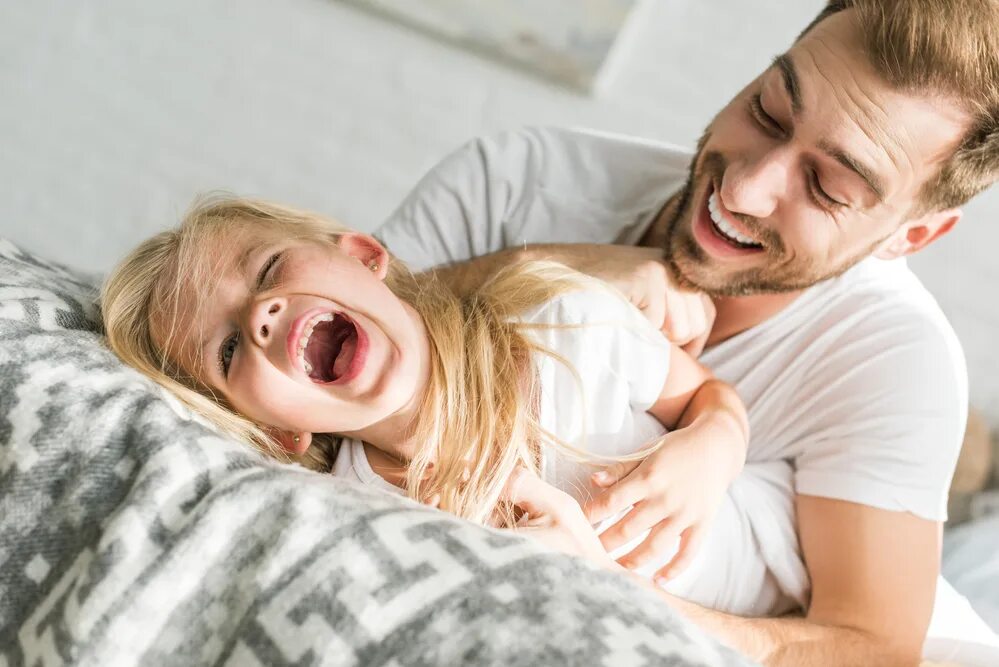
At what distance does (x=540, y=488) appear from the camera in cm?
81

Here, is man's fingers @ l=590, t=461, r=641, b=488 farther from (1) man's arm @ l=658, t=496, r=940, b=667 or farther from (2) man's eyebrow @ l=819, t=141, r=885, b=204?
(2) man's eyebrow @ l=819, t=141, r=885, b=204

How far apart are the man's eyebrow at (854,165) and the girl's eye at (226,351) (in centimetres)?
73

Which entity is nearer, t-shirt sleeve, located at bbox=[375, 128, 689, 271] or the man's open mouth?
the man's open mouth

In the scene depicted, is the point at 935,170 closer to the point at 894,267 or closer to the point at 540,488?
the point at 894,267

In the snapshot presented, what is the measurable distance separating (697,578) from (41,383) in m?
0.77

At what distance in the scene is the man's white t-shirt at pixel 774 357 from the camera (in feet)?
3.41

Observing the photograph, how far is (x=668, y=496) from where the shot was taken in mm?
873

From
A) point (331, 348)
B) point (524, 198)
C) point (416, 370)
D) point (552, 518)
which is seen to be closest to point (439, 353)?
point (416, 370)

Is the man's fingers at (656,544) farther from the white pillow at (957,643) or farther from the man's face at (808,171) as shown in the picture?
the white pillow at (957,643)

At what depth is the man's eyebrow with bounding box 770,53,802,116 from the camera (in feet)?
3.24

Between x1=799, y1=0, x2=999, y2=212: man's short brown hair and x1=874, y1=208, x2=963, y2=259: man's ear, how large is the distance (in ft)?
0.38

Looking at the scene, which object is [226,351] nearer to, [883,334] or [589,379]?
[589,379]

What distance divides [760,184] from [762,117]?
11cm

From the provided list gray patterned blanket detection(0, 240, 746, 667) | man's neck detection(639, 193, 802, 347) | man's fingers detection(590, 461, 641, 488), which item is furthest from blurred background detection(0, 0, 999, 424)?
gray patterned blanket detection(0, 240, 746, 667)
